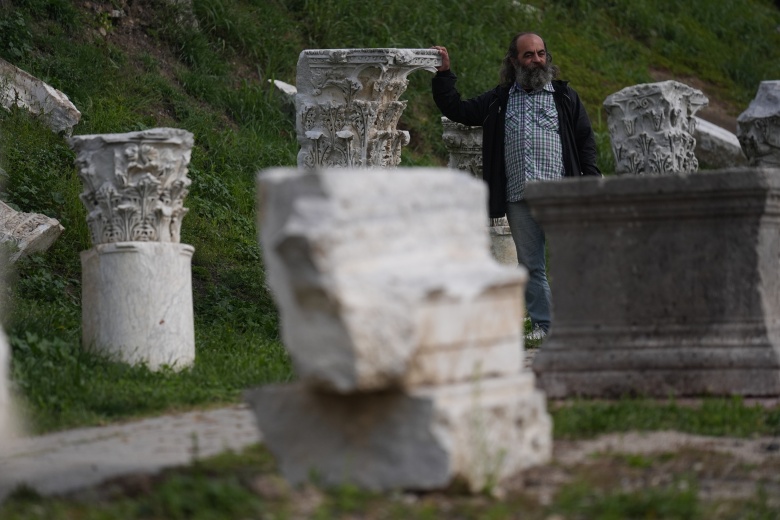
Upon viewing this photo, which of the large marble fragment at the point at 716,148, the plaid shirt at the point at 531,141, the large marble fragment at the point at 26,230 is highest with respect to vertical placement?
the large marble fragment at the point at 716,148

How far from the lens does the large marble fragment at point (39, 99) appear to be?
460 inches

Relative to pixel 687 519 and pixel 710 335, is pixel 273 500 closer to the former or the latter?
pixel 687 519

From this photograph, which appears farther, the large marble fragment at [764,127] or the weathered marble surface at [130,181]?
the large marble fragment at [764,127]

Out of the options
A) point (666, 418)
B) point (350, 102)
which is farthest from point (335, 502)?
point (350, 102)

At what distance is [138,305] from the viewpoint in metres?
7.71

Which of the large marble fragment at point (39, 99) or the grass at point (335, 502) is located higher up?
the large marble fragment at point (39, 99)

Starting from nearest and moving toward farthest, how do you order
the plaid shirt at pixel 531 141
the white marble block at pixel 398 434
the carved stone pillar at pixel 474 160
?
the white marble block at pixel 398 434, the plaid shirt at pixel 531 141, the carved stone pillar at pixel 474 160

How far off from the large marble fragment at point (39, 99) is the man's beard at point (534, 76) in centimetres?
462

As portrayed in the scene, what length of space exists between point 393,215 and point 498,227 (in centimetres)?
885

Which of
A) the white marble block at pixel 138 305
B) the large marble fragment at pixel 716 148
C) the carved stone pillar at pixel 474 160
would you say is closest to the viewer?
the white marble block at pixel 138 305

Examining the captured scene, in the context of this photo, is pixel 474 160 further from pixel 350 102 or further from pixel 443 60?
pixel 443 60

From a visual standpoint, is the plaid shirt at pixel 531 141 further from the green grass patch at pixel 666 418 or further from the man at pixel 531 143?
the green grass patch at pixel 666 418

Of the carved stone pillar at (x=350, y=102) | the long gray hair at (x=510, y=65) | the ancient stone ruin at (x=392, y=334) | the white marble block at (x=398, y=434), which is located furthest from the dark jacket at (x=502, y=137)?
the white marble block at (x=398, y=434)

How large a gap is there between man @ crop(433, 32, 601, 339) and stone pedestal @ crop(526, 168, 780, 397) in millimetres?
2025
